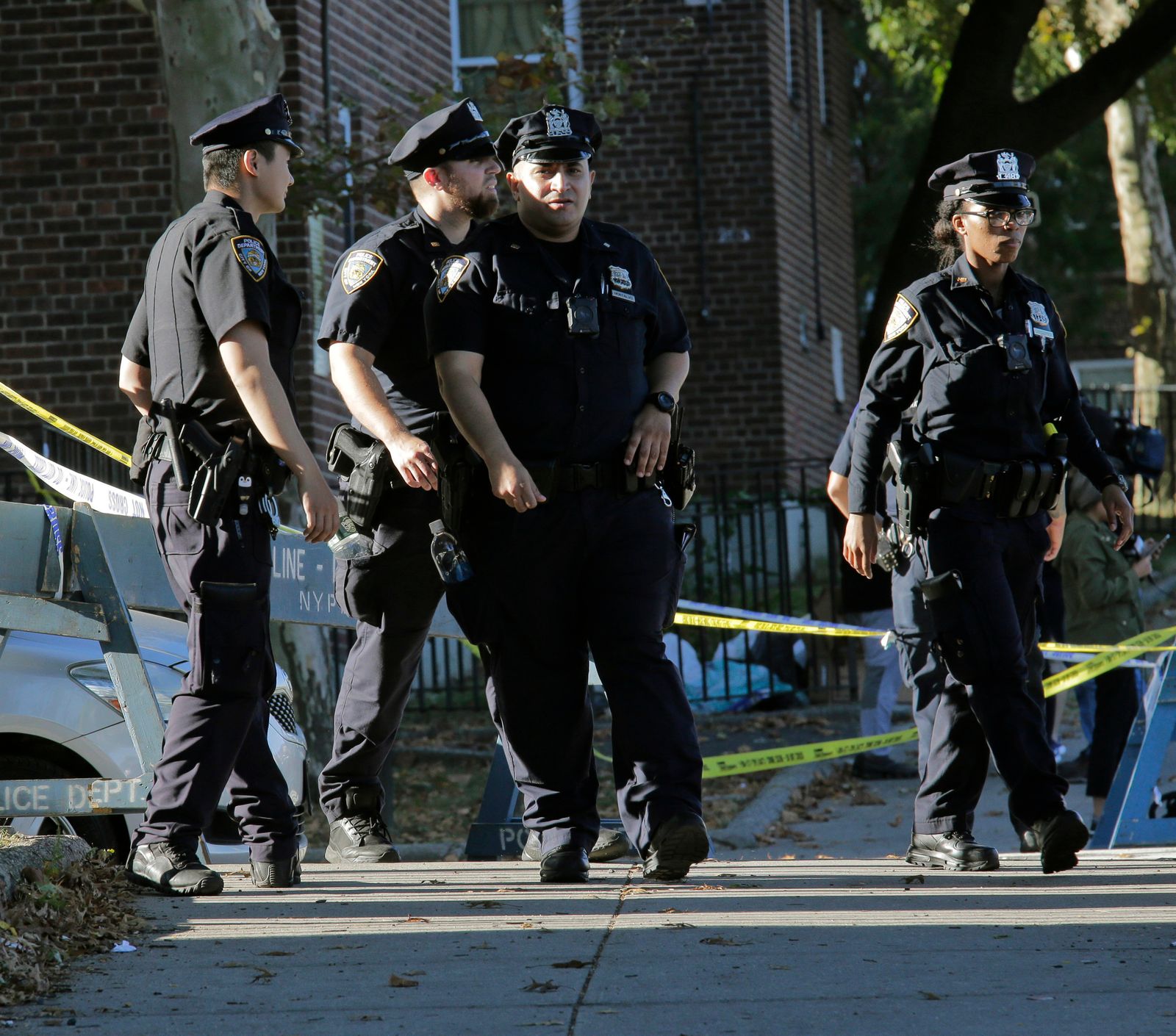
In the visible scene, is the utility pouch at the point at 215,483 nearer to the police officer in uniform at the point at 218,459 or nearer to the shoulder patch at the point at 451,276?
the police officer in uniform at the point at 218,459

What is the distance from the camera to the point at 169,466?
4.62 meters

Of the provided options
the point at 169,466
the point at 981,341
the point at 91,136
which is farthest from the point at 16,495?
the point at 981,341

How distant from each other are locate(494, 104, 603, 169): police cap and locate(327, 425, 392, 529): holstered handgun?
99 centimetres

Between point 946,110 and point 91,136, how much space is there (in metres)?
6.64

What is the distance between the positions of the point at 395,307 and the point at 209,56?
3413mm

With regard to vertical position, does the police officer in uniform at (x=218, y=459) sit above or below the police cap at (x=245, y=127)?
below

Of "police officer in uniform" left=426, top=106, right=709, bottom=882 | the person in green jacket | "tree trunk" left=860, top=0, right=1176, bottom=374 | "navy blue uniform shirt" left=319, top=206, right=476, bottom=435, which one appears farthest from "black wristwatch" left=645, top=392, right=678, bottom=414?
"tree trunk" left=860, top=0, right=1176, bottom=374

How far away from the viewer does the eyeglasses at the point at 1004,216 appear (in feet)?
16.8

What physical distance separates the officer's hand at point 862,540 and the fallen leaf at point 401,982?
229 cm

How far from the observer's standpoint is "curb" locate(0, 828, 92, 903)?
4.11 m

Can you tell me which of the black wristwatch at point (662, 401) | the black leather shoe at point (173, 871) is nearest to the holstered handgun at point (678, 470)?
the black wristwatch at point (662, 401)

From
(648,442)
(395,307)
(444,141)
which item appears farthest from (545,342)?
(444,141)

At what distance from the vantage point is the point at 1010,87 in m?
14.0

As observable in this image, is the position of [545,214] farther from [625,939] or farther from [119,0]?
[119,0]
